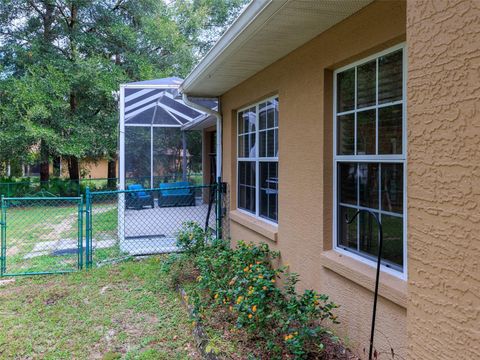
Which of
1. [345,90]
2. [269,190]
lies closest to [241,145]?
[269,190]

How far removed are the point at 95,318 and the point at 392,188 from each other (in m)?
3.37

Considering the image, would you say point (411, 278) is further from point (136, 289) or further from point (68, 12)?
point (68, 12)

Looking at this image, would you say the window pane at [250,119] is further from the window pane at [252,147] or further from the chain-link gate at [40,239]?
the chain-link gate at [40,239]

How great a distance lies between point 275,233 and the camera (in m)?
4.32

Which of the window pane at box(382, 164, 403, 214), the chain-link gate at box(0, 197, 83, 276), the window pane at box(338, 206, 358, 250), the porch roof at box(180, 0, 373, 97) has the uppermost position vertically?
the porch roof at box(180, 0, 373, 97)

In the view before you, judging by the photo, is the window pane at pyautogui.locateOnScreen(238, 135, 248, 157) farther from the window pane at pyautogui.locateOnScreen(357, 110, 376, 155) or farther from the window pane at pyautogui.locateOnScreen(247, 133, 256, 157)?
the window pane at pyautogui.locateOnScreen(357, 110, 376, 155)

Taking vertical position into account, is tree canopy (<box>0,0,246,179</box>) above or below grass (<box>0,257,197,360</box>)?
above

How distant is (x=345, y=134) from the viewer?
3.18m

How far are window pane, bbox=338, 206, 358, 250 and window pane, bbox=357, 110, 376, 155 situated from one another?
1.70 feet

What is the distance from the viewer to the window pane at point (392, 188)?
253cm

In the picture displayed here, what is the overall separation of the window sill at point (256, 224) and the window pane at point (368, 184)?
1.58 m

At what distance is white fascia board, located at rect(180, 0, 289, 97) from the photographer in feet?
9.25

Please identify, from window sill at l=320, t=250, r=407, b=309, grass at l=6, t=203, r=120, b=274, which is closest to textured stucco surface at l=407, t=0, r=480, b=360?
window sill at l=320, t=250, r=407, b=309

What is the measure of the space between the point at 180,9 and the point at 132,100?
1318cm
